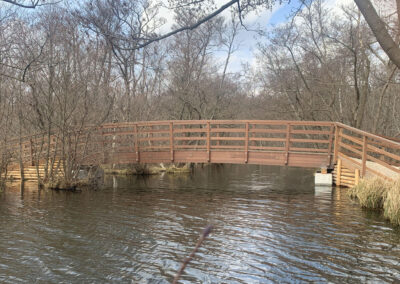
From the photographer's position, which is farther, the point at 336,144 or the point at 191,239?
the point at 336,144

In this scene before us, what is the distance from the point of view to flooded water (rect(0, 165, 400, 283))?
16.9 feet

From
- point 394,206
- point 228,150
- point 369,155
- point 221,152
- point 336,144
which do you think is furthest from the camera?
point 221,152

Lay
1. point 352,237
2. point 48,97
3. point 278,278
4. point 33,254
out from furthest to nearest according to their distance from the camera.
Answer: point 48,97
point 352,237
point 33,254
point 278,278

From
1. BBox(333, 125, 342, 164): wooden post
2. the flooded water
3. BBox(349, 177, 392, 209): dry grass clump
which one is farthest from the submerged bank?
BBox(333, 125, 342, 164): wooden post


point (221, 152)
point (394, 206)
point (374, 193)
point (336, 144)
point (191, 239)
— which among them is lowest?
point (191, 239)

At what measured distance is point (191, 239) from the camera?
6789 millimetres

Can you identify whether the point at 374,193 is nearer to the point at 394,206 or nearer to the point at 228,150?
the point at 394,206

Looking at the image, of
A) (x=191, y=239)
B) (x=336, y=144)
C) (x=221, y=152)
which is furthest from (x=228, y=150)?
(x=191, y=239)

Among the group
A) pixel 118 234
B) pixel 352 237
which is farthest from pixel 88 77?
pixel 352 237

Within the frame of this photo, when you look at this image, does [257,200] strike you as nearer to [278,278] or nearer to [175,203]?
[175,203]

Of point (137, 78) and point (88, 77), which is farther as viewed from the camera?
point (137, 78)

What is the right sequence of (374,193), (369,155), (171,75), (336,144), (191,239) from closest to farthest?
Answer: (191,239) < (374,193) < (369,155) < (336,144) < (171,75)

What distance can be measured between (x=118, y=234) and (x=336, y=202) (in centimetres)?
623

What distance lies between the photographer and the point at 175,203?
34.2ft
